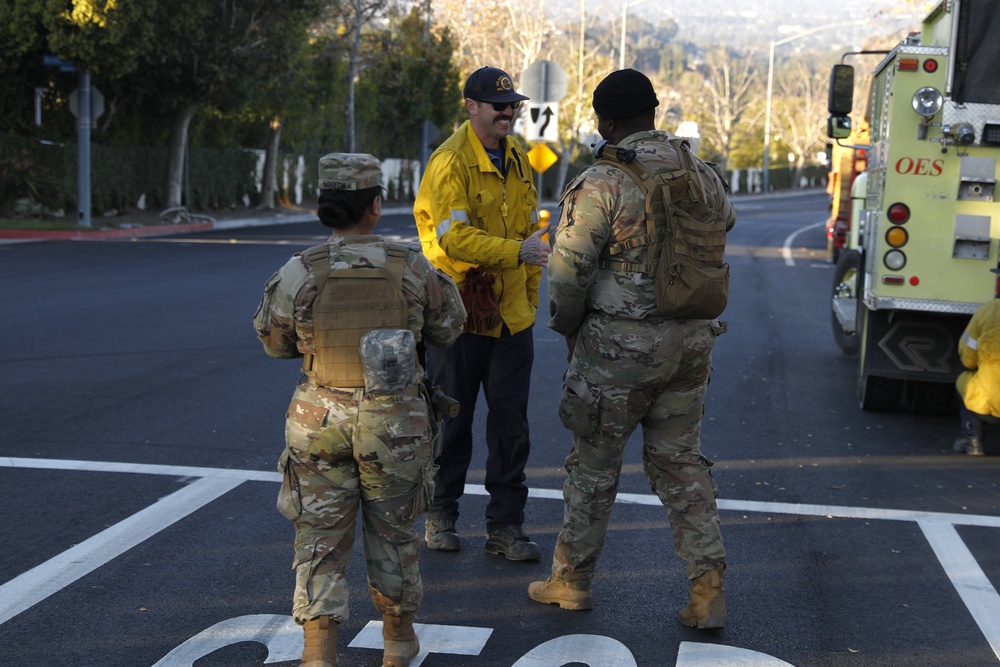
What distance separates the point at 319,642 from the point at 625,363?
1471 mm

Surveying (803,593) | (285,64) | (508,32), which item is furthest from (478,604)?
(508,32)

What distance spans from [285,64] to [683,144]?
85.9 ft

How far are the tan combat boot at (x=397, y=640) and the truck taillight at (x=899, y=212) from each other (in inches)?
209

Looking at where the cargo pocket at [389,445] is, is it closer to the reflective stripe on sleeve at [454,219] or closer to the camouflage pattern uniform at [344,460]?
the camouflage pattern uniform at [344,460]

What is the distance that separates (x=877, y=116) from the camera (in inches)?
389

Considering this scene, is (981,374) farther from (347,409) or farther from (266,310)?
(266,310)

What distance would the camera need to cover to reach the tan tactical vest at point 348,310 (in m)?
3.89

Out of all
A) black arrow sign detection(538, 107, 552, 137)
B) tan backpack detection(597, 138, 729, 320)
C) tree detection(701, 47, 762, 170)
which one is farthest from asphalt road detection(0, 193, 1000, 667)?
tree detection(701, 47, 762, 170)

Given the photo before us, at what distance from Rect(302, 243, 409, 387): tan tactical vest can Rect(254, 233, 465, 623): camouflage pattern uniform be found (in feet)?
0.09

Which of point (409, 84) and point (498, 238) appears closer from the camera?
point (498, 238)

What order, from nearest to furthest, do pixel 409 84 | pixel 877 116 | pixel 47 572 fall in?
pixel 47 572
pixel 877 116
pixel 409 84

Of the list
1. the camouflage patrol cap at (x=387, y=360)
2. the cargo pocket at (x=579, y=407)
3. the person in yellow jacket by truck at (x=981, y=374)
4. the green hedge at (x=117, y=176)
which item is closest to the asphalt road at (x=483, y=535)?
the person in yellow jacket by truck at (x=981, y=374)

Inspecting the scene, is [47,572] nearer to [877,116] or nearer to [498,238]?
[498,238]

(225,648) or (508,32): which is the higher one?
(508,32)
